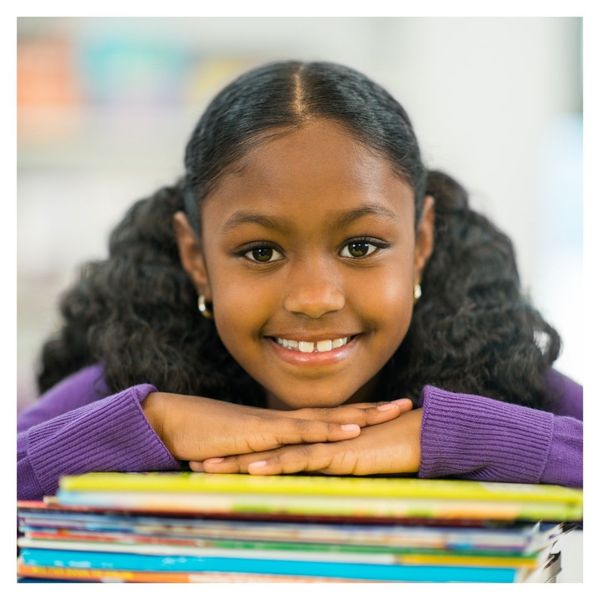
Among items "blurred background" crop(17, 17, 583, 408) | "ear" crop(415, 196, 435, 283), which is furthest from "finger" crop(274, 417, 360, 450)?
"blurred background" crop(17, 17, 583, 408)

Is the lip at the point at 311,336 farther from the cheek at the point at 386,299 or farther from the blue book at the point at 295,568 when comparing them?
the blue book at the point at 295,568

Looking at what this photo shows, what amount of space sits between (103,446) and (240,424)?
Result: 0.46 feet

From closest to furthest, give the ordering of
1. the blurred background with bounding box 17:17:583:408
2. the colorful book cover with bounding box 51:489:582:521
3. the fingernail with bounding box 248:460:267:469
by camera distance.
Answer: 1. the colorful book cover with bounding box 51:489:582:521
2. the fingernail with bounding box 248:460:267:469
3. the blurred background with bounding box 17:17:583:408

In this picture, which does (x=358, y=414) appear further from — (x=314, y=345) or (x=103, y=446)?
(x=103, y=446)

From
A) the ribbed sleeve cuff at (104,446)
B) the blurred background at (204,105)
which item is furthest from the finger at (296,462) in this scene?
the blurred background at (204,105)

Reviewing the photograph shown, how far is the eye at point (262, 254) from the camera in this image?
85cm

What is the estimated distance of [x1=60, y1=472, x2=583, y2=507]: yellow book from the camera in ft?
1.98

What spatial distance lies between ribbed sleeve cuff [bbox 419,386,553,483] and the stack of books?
70 mm

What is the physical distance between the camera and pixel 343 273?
83cm

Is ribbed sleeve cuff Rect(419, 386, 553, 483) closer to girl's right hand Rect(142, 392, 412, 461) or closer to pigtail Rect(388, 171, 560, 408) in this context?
girl's right hand Rect(142, 392, 412, 461)

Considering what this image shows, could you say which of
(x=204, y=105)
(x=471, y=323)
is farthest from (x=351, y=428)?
(x=204, y=105)

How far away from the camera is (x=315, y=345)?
88 centimetres

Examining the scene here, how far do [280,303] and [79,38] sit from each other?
1101 mm

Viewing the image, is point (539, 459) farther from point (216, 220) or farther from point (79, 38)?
point (79, 38)
